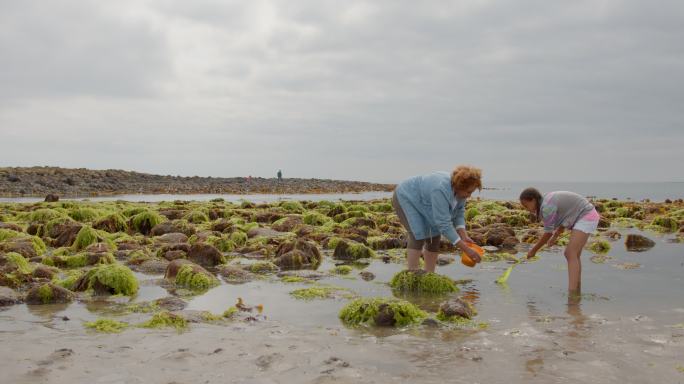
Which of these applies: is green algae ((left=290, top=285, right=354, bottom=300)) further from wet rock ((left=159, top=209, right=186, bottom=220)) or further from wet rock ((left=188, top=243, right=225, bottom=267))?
wet rock ((left=159, top=209, right=186, bottom=220))

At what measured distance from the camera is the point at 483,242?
1438 centimetres

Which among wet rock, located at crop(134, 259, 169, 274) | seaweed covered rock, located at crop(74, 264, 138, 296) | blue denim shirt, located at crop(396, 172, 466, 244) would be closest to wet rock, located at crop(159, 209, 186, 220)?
wet rock, located at crop(134, 259, 169, 274)

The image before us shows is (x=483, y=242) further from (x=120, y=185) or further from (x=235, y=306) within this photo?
(x=120, y=185)

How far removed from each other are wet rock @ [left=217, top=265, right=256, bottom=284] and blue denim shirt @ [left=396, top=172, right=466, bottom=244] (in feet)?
9.77

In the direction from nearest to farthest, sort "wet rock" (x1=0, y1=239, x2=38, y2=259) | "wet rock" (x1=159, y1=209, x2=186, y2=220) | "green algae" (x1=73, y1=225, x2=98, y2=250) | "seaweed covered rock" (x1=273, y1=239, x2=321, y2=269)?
"seaweed covered rock" (x1=273, y1=239, x2=321, y2=269) < "wet rock" (x1=0, y1=239, x2=38, y2=259) < "green algae" (x1=73, y1=225, x2=98, y2=250) < "wet rock" (x1=159, y1=209, x2=186, y2=220)

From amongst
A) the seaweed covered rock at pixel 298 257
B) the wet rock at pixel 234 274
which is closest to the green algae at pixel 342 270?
the seaweed covered rock at pixel 298 257

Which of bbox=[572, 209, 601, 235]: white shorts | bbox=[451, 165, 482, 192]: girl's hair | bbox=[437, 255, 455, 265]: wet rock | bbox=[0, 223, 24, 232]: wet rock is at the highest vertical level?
bbox=[451, 165, 482, 192]: girl's hair

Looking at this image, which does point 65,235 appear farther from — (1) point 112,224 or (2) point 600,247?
(2) point 600,247

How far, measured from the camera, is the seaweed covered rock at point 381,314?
6.43 meters

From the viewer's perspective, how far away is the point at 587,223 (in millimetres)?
8430

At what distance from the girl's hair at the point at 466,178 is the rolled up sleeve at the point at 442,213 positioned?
0.81ft

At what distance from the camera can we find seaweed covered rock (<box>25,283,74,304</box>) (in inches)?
290

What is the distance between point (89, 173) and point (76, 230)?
49656 millimetres

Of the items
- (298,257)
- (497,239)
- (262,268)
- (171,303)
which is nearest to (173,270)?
(262,268)
